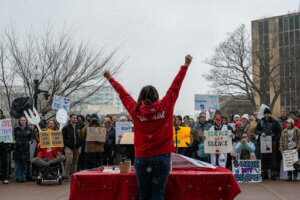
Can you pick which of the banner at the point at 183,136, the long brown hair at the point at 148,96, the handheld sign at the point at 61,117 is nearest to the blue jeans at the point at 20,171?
the handheld sign at the point at 61,117

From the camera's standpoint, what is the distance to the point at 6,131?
12.5 meters

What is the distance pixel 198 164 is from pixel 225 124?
6.80 m

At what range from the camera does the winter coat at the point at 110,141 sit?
14.1 m

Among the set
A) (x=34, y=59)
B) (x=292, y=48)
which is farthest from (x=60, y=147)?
(x=292, y=48)

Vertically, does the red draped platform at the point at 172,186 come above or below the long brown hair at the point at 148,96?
below

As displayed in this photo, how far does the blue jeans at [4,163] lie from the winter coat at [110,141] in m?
3.22

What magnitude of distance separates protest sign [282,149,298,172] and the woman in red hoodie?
825 cm

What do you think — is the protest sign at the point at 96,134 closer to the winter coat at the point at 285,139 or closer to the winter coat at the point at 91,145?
the winter coat at the point at 91,145

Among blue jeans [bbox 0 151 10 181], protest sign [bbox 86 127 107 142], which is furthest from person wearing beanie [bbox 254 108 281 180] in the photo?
blue jeans [bbox 0 151 10 181]

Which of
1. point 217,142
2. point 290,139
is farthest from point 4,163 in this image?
point 290,139

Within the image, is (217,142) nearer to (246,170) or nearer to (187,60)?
(246,170)

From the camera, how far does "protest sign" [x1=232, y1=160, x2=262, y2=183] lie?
447 inches

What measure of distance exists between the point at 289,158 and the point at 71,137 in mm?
6567

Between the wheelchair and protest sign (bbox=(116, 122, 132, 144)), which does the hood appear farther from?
protest sign (bbox=(116, 122, 132, 144))
